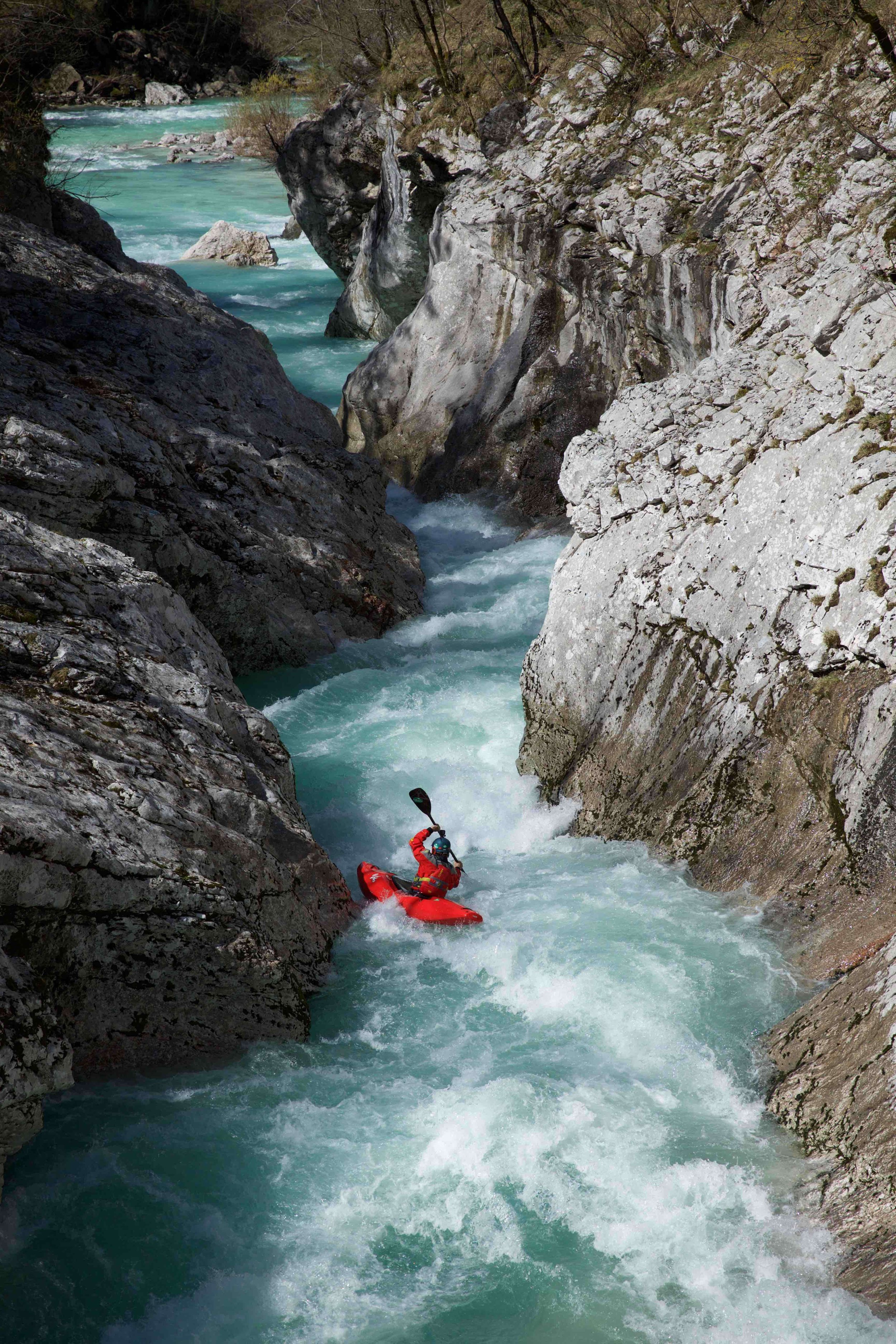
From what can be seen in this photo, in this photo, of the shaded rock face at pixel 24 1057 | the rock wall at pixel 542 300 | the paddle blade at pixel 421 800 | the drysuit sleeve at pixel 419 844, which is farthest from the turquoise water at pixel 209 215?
the shaded rock face at pixel 24 1057

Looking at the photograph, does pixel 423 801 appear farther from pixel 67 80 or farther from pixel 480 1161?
pixel 67 80

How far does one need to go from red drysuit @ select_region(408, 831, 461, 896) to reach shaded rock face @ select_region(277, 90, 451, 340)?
1195cm

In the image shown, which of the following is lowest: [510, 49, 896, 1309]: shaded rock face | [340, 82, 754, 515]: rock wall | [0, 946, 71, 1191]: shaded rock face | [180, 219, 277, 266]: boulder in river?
[0, 946, 71, 1191]: shaded rock face

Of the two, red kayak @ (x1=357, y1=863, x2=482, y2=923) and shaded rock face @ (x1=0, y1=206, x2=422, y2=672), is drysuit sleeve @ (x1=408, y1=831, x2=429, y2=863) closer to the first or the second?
red kayak @ (x1=357, y1=863, x2=482, y2=923)

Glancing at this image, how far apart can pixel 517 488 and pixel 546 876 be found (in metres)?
7.37

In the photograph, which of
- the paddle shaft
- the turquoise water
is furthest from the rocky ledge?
the turquoise water

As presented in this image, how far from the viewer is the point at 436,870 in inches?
303

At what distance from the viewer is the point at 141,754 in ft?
19.9

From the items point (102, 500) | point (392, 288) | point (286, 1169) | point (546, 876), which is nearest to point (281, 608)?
point (102, 500)

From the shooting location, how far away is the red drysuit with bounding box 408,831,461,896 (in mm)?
7559

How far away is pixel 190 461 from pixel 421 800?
4854 mm

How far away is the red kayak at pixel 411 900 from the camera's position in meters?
7.28

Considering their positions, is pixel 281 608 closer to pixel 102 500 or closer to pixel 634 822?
pixel 102 500

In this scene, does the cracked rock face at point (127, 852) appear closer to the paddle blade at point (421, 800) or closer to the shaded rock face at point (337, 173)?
the paddle blade at point (421, 800)
